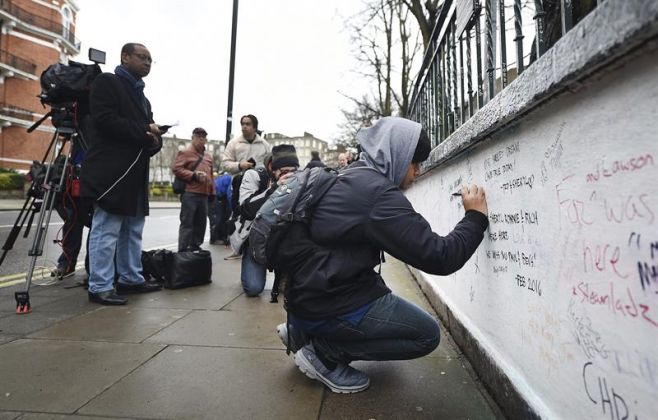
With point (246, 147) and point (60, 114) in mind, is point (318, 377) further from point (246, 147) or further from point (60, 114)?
point (246, 147)

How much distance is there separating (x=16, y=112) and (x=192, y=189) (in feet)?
114

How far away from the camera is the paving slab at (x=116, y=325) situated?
9.74ft

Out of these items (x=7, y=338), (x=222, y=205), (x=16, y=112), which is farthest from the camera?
(x=16, y=112)

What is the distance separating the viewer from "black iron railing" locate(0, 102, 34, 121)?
3155 cm

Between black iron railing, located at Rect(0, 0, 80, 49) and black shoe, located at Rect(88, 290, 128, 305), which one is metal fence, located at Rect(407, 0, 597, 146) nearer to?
black shoe, located at Rect(88, 290, 128, 305)

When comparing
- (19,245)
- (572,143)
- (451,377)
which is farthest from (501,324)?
(19,245)

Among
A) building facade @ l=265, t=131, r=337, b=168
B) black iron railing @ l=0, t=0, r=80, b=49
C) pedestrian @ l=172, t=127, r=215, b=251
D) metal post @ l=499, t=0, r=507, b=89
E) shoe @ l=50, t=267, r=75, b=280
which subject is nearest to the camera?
metal post @ l=499, t=0, r=507, b=89

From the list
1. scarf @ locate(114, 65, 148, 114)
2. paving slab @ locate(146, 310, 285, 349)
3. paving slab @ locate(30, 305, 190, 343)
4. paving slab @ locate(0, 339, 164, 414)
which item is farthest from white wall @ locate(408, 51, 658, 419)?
scarf @ locate(114, 65, 148, 114)

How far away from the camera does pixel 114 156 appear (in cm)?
382

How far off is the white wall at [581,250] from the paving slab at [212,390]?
1.05 meters

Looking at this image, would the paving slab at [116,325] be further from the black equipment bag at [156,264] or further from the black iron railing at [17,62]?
the black iron railing at [17,62]

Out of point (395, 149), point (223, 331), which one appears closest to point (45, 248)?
point (223, 331)

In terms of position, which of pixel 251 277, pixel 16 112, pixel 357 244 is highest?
pixel 16 112

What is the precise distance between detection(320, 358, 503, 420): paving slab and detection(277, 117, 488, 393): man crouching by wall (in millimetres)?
121
